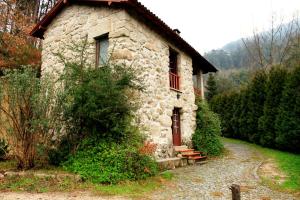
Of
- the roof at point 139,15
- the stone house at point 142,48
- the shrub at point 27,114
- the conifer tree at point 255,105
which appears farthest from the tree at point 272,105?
the shrub at point 27,114

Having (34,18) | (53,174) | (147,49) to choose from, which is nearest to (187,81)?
(147,49)

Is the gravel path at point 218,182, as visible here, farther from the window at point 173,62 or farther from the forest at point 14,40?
the forest at point 14,40

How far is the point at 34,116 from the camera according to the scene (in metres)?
6.86

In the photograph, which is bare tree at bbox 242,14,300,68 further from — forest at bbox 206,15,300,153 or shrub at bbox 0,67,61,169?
shrub at bbox 0,67,61,169

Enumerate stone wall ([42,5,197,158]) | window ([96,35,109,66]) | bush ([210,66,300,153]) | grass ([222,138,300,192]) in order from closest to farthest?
grass ([222,138,300,192])
stone wall ([42,5,197,158])
window ([96,35,109,66])
bush ([210,66,300,153])

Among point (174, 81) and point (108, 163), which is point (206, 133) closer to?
point (174, 81)

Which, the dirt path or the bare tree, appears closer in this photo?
the dirt path

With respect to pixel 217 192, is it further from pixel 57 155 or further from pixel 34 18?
pixel 34 18

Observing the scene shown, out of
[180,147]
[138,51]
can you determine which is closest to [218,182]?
[180,147]

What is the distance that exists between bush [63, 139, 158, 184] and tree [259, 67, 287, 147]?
303 inches

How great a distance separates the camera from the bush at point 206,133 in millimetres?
11273

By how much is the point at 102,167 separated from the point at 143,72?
128 inches

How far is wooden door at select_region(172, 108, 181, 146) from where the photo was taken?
1046 cm

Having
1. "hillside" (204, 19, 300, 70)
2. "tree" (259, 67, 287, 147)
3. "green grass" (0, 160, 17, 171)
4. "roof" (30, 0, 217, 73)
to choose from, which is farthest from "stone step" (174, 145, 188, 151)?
"hillside" (204, 19, 300, 70)
